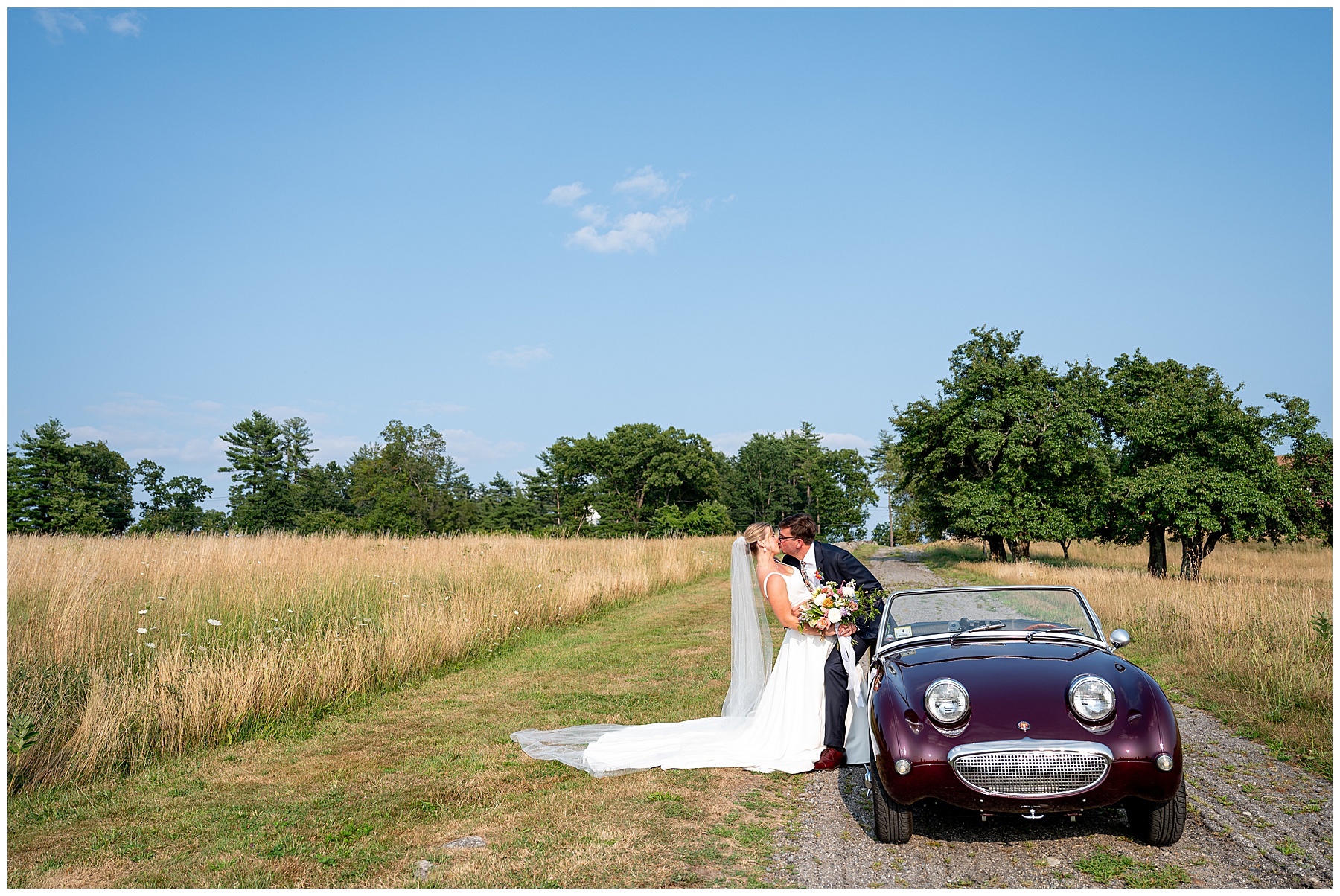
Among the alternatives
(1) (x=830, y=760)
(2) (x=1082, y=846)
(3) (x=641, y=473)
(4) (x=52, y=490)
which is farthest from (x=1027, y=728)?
(3) (x=641, y=473)

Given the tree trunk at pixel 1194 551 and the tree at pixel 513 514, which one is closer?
the tree trunk at pixel 1194 551

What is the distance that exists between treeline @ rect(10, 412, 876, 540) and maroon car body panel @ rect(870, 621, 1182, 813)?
62.4 m

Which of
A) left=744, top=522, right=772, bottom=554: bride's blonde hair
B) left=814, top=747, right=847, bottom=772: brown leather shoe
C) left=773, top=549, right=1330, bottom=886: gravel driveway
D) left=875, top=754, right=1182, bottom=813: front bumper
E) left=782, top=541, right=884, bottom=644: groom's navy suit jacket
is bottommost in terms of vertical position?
left=814, top=747, right=847, bottom=772: brown leather shoe

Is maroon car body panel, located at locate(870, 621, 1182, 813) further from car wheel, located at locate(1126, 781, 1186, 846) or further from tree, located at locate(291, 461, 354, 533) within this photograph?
tree, located at locate(291, 461, 354, 533)

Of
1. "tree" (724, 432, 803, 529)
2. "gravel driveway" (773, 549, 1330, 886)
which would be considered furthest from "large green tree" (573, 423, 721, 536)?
"gravel driveway" (773, 549, 1330, 886)

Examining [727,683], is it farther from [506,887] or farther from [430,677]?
[506,887]

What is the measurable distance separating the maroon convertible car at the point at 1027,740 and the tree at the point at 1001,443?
31.3m

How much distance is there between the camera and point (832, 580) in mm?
7254

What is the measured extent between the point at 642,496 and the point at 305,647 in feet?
248

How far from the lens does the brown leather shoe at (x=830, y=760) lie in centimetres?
674

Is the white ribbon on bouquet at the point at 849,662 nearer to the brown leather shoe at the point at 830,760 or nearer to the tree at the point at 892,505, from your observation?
the brown leather shoe at the point at 830,760

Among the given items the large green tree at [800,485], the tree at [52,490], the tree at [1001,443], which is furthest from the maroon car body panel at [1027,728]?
the large green tree at [800,485]

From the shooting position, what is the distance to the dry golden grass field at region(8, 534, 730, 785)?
680 centimetres

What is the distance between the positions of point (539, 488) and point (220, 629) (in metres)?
84.1
